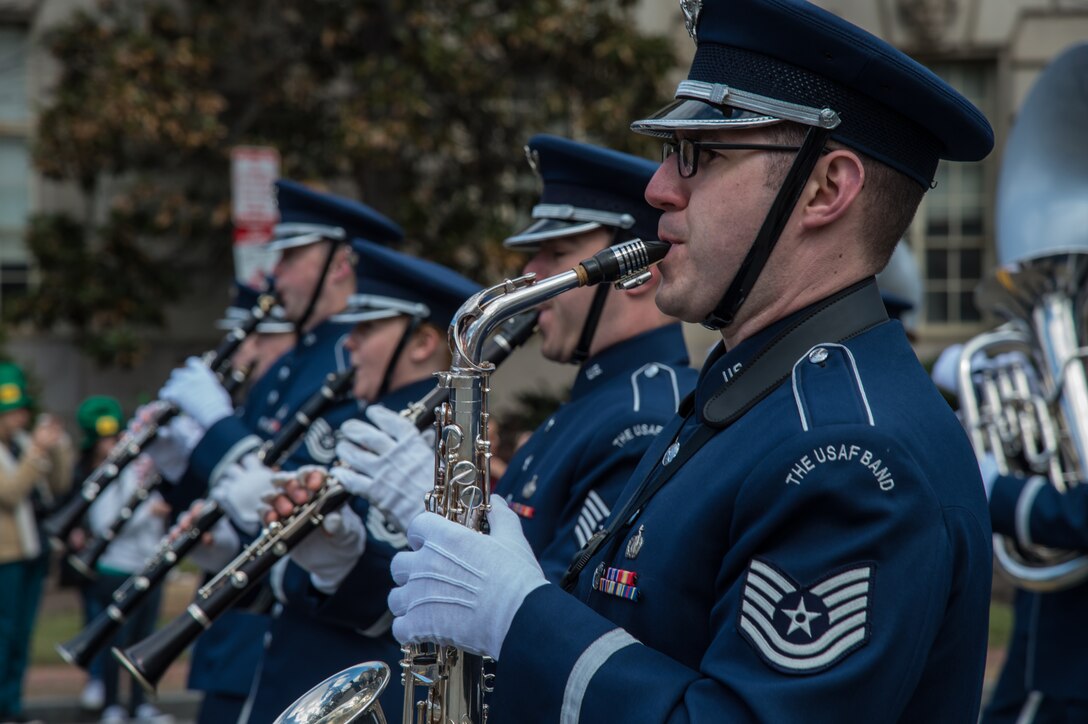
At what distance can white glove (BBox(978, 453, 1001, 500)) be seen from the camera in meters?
4.56

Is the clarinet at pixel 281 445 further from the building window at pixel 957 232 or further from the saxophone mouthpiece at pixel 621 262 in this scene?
the building window at pixel 957 232

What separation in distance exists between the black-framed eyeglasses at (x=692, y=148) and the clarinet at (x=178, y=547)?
263 centimetres

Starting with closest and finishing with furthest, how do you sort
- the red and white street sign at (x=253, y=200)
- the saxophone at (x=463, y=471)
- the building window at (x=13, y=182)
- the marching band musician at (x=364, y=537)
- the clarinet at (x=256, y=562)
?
the saxophone at (x=463, y=471) → the clarinet at (x=256, y=562) → the marching band musician at (x=364, y=537) → the red and white street sign at (x=253, y=200) → the building window at (x=13, y=182)

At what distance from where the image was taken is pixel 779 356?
1.97 metres

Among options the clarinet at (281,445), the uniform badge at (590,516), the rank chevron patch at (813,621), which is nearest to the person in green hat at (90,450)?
the clarinet at (281,445)

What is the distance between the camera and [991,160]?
13.4 meters

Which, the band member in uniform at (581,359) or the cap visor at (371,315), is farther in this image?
the cap visor at (371,315)

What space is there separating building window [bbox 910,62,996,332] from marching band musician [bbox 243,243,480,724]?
1030 cm

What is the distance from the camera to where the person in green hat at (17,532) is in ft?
25.7

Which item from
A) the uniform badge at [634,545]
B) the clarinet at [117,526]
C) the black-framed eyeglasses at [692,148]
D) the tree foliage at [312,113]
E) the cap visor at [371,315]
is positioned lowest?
the clarinet at [117,526]

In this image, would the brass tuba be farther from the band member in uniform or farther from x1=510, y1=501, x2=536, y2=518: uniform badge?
x1=510, y1=501, x2=536, y2=518: uniform badge

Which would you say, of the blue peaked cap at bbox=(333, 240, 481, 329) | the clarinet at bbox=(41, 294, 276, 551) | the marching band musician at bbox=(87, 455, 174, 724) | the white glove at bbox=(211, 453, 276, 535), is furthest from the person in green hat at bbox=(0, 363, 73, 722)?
the blue peaked cap at bbox=(333, 240, 481, 329)

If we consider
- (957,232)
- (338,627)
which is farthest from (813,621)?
(957,232)

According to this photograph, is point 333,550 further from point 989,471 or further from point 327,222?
point 989,471
